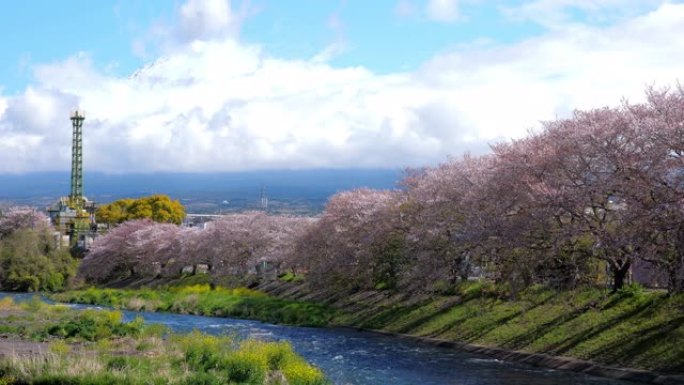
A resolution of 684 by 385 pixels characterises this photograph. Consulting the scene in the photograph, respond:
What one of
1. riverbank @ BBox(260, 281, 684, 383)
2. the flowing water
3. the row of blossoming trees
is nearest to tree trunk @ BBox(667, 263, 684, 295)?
the row of blossoming trees

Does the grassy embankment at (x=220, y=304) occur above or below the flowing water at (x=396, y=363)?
below

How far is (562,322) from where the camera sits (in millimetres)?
33156

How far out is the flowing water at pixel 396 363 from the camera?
26.7m

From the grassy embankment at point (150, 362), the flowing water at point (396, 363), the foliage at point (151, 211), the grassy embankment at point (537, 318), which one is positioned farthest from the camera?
the foliage at point (151, 211)

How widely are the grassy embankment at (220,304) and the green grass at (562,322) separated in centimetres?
568

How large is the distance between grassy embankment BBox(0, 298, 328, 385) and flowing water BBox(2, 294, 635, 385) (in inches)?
138

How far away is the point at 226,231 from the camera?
73688 millimetres

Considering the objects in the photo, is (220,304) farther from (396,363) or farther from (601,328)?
(601,328)

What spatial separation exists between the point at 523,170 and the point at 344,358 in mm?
11555

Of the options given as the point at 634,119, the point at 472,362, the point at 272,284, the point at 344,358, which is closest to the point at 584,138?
the point at 634,119

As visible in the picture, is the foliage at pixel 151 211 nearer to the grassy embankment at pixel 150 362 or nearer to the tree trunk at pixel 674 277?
the grassy embankment at pixel 150 362

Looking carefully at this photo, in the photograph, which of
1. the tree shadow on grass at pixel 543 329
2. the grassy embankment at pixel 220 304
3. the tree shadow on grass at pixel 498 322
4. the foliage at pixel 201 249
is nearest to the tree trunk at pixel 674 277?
the tree shadow on grass at pixel 543 329

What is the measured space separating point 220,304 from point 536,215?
3043 cm

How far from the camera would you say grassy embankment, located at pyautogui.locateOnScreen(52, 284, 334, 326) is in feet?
162
